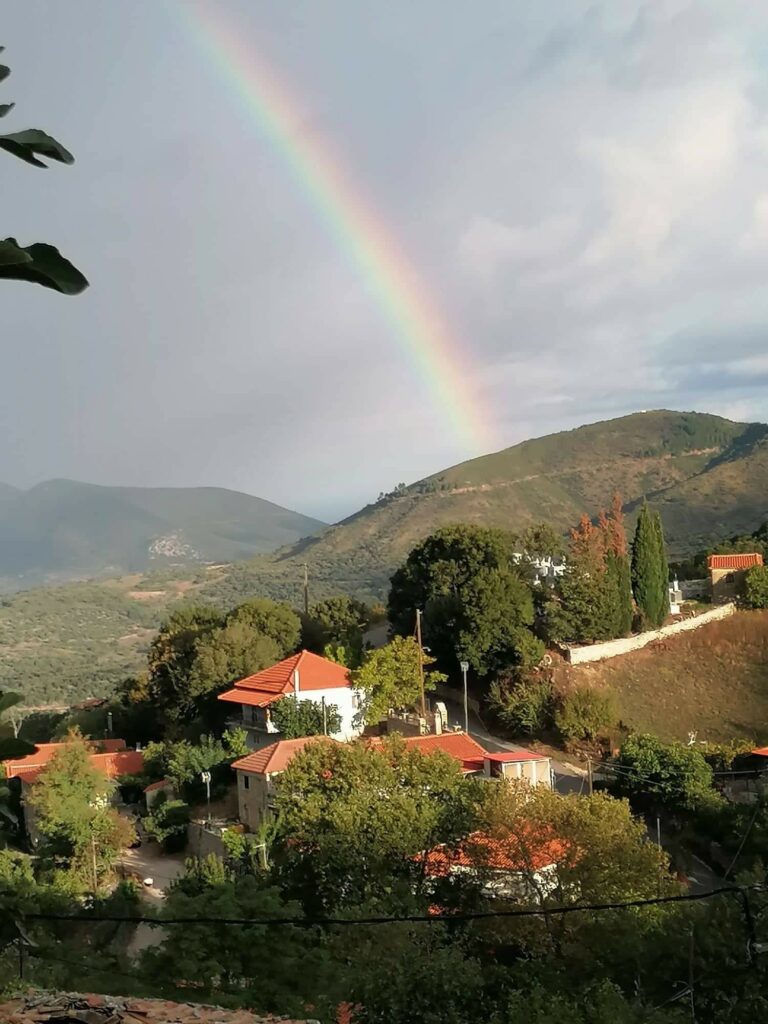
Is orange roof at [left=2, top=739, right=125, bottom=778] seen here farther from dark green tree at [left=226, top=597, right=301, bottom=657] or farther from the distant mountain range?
the distant mountain range

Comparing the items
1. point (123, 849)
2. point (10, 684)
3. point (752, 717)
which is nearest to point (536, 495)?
point (10, 684)

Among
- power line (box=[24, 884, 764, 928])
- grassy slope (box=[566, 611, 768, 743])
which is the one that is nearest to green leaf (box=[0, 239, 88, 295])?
power line (box=[24, 884, 764, 928])

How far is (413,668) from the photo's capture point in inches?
1139

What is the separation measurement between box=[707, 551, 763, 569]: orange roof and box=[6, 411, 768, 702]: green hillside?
4633cm

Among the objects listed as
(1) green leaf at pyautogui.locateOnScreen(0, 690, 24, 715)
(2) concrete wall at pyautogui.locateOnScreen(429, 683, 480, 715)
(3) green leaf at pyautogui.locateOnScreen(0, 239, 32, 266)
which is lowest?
(2) concrete wall at pyautogui.locateOnScreen(429, 683, 480, 715)

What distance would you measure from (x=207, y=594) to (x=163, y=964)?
447 feet

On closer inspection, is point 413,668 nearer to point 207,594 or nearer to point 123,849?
point 123,849

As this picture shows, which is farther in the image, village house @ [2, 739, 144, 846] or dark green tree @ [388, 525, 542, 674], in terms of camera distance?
dark green tree @ [388, 525, 542, 674]

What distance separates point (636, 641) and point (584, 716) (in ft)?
22.6

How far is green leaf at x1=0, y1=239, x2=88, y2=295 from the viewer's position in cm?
227

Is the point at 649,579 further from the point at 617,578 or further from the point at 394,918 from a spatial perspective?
the point at 394,918

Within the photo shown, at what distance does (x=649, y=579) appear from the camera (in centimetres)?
3462

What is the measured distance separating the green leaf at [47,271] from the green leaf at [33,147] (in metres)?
0.25

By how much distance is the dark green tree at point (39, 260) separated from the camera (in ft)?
7.44
